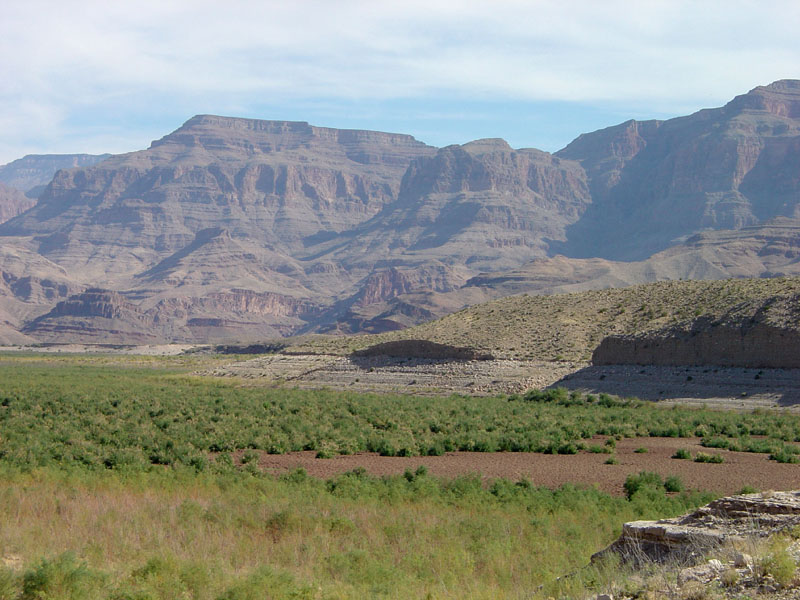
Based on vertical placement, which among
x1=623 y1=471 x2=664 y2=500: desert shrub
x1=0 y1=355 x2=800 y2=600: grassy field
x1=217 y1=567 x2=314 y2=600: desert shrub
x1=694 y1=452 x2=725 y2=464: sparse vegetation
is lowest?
x1=694 y1=452 x2=725 y2=464: sparse vegetation

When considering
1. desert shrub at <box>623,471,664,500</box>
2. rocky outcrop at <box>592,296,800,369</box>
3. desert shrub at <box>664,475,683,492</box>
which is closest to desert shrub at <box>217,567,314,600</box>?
desert shrub at <box>623,471,664,500</box>

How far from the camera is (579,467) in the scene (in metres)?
25.8

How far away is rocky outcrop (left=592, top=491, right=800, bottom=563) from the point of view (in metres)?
10.5

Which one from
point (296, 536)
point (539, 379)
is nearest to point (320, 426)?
point (296, 536)

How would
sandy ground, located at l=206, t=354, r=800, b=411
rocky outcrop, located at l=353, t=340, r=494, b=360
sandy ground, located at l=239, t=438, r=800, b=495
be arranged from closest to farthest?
1. sandy ground, located at l=239, t=438, r=800, b=495
2. sandy ground, located at l=206, t=354, r=800, b=411
3. rocky outcrop, located at l=353, t=340, r=494, b=360

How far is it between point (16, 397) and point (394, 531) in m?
37.4

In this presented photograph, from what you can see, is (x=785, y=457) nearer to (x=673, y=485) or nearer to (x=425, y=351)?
(x=673, y=485)

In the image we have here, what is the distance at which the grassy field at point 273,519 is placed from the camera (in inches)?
477

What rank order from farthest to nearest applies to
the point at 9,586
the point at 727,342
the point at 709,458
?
the point at 727,342
the point at 709,458
the point at 9,586

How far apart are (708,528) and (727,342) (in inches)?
1637

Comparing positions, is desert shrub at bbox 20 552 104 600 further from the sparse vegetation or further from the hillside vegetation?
the hillside vegetation

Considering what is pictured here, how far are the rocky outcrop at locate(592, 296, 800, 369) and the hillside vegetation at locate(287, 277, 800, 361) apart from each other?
251 millimetres

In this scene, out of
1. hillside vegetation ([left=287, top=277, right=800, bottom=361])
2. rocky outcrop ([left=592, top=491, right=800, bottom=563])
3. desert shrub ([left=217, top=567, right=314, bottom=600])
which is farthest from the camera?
hillside vegetation ([left=287, top=277, right=800, bottom=361])

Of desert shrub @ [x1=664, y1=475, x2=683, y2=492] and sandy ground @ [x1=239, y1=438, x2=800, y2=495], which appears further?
sandy ground @ [x1=239, y1=438, x2=800, y2=495]
